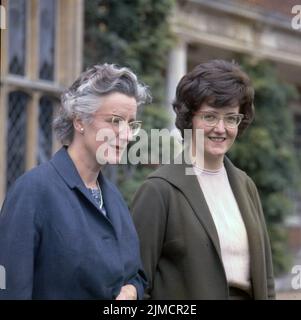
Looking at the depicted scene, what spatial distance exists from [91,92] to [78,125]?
12cm

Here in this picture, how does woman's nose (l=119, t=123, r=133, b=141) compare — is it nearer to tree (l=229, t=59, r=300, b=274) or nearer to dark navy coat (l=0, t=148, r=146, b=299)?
dark navy coat (l=0, t=148, r=146, b=299)

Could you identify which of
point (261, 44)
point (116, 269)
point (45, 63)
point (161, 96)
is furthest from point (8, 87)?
point (261, 44)

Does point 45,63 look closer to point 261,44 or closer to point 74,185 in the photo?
point 74,185

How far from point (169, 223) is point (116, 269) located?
40 centimetres

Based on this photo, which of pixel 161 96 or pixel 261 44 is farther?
pixel 261 44

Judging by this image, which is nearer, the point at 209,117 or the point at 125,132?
the point at 125,132

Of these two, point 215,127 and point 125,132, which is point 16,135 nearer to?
point 215,127

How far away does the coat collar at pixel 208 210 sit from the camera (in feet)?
9.04

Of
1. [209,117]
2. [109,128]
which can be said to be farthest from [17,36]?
[109,128]

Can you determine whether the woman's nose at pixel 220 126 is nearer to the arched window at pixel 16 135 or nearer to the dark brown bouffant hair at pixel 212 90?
the dark brown bouffant hair at pixel 212 90

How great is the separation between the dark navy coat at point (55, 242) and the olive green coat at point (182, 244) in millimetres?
330

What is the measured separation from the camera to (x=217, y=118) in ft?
9.18

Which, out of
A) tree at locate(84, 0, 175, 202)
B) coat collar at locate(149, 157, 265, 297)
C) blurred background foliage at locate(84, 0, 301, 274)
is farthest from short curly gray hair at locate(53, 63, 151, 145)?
tree at locate(84, 0, 175, 202)
